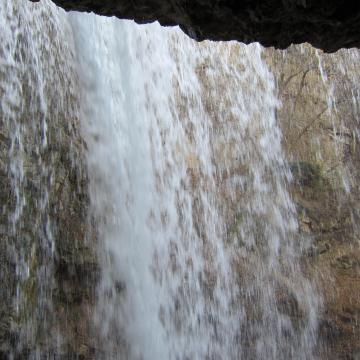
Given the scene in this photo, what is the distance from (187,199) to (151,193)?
0.71 m

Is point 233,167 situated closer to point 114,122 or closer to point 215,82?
point 215,82

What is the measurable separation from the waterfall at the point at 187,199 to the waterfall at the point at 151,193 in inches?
0.9

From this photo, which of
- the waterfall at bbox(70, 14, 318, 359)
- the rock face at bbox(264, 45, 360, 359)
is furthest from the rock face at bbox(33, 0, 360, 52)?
the rock face at bbox(264, 45, 360, 359)

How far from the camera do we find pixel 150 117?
9.01 meters

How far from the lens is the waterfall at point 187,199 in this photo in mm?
7453

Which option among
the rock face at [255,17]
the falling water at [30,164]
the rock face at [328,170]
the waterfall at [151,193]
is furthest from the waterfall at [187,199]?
the rock face at [255,17]

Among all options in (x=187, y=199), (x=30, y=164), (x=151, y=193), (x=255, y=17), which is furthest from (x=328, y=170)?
(x=255, y=17)

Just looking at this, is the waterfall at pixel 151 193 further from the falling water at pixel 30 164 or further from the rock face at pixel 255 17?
the rock face at pixel 255 17

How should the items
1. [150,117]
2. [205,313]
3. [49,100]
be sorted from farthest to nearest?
[150,117]
[205,313]
[49,100]

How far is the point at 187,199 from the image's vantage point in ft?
28.9

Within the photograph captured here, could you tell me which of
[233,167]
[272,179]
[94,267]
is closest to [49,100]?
[94,267]

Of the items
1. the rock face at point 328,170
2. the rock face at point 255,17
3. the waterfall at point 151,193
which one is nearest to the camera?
the rock face at point 255,17

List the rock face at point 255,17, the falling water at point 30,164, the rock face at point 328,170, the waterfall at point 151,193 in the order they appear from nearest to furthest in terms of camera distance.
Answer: the rock face at point 255,17
the falling water at point 30,164
the waterfall at point 151,193
the rock face at point 328,170

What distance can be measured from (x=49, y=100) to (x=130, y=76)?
237 centimetres
